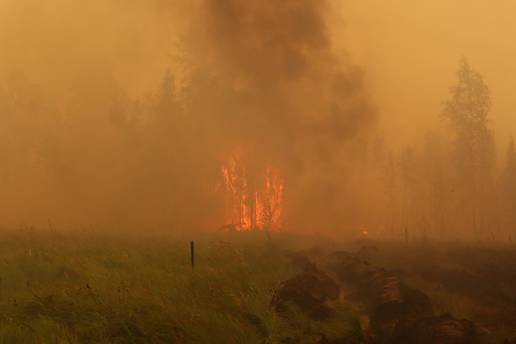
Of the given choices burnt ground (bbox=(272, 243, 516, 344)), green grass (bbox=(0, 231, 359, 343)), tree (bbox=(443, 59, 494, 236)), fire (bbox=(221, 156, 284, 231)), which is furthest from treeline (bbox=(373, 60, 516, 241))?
green grass (bbox=(0, 231, 359, 343))

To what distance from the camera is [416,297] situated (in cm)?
1111

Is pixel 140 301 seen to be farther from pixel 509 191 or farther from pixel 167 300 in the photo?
pixel 509 191

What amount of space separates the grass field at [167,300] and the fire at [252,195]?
26.7 metres

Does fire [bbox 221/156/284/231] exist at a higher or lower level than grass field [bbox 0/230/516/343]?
higher

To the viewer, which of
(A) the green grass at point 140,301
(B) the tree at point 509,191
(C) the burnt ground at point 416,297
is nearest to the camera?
(A) the green grass at point 140,301

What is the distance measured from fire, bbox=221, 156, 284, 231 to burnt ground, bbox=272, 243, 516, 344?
23.9 metres

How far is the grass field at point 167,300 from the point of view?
7051 mm

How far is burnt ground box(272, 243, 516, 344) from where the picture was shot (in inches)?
344

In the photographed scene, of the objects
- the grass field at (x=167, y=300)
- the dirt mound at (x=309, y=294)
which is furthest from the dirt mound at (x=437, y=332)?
the dirt mound at (x=309, y=294)

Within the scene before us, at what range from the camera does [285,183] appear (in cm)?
4234

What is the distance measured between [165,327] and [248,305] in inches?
80.4

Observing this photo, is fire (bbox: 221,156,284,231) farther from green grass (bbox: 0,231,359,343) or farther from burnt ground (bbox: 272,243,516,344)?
green grass (bbox: 0,231,359,343)

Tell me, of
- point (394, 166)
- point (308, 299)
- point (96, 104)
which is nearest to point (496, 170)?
point (394, 166)

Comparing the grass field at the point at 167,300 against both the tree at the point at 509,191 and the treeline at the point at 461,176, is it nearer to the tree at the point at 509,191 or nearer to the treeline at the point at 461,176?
the treeline at the point at 461,176
